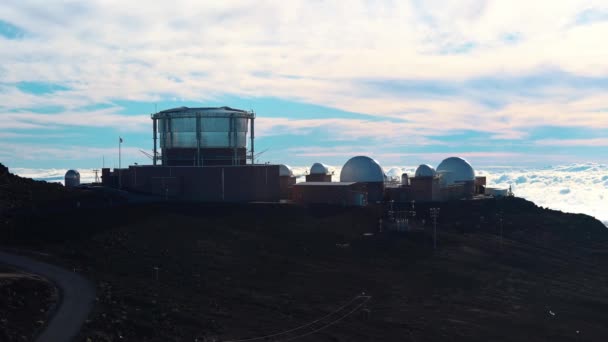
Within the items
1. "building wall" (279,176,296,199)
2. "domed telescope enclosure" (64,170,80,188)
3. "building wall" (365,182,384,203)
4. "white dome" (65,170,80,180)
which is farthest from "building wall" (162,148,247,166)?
"white dome" (65,170,80,180)

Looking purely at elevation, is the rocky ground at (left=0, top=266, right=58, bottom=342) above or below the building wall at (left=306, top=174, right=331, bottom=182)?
below

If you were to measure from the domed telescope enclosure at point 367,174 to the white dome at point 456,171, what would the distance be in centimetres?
1505

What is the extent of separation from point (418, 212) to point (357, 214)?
10139 millimetres

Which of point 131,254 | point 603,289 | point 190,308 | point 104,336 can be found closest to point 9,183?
point 131,254

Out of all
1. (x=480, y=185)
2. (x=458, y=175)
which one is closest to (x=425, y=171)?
(x=458, y=175)

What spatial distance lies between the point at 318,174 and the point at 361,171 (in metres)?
5.68

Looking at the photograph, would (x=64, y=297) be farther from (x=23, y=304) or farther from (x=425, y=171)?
(x=425, y=171)

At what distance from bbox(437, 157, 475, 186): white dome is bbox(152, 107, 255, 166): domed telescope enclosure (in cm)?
3285

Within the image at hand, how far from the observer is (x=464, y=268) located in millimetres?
52000

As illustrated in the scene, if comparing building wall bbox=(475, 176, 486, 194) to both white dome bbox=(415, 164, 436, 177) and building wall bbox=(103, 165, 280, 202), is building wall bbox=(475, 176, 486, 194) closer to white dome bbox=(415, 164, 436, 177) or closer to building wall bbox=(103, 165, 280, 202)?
white dome bbox=(415, 164, 436, 177)

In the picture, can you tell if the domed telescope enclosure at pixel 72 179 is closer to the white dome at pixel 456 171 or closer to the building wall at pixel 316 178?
the building wall at pixel 316 178

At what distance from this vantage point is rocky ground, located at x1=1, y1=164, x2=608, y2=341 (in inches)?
1283

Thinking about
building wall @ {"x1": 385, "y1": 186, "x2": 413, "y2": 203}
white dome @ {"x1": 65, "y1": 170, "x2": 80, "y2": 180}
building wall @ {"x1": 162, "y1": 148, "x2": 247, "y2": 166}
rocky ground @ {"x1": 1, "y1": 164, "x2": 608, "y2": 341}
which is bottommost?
rocky ground @ {"x1": 1, "y1": 164, "x2": 608, "y2": 341}

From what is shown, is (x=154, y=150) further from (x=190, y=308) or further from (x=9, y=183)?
(x=190, y=308)
